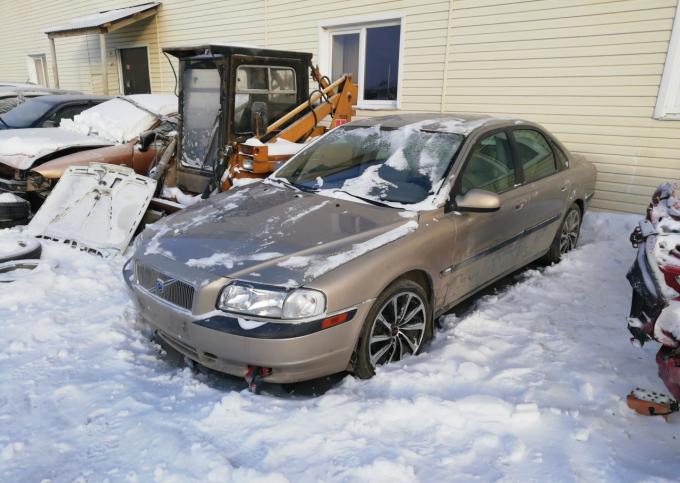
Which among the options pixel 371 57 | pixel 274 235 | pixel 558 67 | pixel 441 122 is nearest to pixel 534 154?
pixel 441 122

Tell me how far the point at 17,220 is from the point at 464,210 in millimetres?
5280

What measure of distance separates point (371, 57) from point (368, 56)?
61 mm

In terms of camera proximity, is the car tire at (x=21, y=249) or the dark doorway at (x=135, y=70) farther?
the dark doorway at (x=135, y=70)

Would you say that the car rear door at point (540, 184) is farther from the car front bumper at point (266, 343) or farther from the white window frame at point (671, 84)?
Result: the car front bumper at point (266, 343)

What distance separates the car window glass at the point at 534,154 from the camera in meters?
4.21

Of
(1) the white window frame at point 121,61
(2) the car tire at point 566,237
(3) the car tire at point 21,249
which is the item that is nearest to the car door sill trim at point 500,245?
(2) the car tire at point 566,237

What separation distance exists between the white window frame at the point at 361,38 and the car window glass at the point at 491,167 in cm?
457

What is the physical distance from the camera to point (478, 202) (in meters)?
3.20

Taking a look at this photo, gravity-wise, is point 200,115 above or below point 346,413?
above

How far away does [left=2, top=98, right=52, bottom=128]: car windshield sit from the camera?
7790 millimetres

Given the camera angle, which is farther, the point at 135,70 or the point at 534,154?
the point at 135,70

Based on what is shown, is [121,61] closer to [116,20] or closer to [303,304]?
[116,20]

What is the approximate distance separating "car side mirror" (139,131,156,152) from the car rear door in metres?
4.86

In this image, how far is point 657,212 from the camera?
2998 mm
